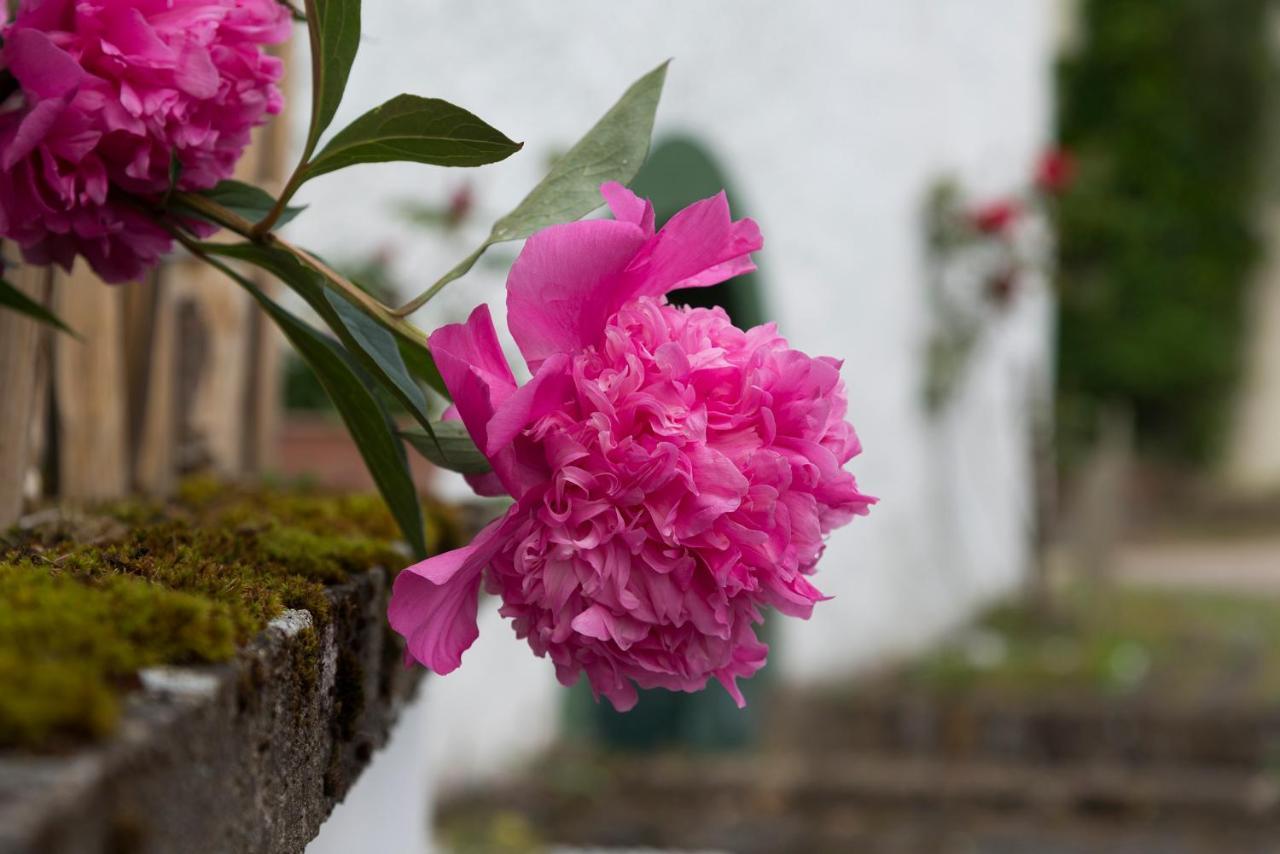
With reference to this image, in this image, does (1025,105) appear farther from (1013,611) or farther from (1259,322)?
(1259,322)

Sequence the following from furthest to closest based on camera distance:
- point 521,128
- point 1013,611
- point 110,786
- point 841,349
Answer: point 1013,611
point 841,349
point 521,128
point 110,786

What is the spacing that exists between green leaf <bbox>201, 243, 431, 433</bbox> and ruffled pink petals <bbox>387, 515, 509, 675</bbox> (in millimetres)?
72

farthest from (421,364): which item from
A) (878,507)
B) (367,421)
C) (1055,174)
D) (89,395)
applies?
(1055,174)

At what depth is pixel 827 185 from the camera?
5.49 m

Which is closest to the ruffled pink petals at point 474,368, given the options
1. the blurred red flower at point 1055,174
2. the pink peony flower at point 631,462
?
the pink peony flower at point 631,462

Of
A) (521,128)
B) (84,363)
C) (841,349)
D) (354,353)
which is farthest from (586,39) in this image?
(354,353)

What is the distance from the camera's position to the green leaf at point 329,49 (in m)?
0.72

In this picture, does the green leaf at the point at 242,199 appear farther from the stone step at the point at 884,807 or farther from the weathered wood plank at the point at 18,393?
the stone step at the point at 884,807

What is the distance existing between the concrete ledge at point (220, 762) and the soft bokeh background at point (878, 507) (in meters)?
0.26

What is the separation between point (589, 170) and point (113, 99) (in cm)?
25

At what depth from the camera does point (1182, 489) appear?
574 inches

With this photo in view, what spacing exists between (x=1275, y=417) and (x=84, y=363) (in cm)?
1508

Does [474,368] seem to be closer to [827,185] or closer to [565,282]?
[565,282]

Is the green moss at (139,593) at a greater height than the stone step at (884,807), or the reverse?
the green moss at (139,593)
